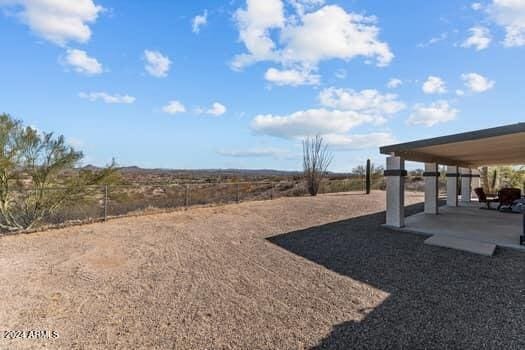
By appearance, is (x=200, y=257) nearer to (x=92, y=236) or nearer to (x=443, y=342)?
(x=92, y=236)

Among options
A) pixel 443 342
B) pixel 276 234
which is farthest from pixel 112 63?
pixel 443 342

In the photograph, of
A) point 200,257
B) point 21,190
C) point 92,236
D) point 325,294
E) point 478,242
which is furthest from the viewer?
point 21,190

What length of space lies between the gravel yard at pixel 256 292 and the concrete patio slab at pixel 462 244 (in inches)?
9.1

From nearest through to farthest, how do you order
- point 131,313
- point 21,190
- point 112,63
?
point 131,313, point 21,190, point 112,63

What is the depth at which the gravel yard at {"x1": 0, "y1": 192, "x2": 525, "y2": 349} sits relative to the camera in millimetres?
2914

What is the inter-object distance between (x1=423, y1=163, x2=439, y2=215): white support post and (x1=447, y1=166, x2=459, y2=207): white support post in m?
3.03

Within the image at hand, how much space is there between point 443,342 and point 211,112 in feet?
54.0

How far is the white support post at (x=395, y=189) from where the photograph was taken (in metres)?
7.77

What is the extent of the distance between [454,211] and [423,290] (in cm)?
881

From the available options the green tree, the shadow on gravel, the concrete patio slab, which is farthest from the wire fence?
the concrete patio slab

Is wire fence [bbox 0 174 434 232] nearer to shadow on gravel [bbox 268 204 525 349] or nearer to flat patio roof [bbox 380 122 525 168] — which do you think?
shadow on gravel [bbox 268 204 525 349]

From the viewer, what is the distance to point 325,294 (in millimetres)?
3885

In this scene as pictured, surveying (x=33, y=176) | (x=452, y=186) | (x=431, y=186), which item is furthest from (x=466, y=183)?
(x=33, y=176)

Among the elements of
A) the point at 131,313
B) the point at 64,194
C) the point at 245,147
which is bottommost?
the point at 131,313
